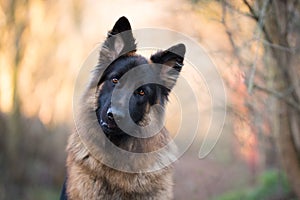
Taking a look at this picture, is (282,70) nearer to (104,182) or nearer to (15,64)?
(104,182)

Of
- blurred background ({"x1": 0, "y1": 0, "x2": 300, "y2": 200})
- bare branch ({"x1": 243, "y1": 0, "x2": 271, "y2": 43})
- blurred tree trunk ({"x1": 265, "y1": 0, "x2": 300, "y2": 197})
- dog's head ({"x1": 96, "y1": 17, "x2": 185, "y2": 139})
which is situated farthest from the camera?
blurred background ({"x1": 0, "y1": 0, "x2": 300, "y2": 200})

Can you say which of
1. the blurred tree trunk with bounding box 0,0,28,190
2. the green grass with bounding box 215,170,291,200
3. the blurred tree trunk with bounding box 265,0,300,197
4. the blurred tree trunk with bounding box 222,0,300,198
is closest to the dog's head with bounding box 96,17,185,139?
the blurred tree trunk with bounding box 222,0,300,198

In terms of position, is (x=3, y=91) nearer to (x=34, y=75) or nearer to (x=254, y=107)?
(x=34, y=75)

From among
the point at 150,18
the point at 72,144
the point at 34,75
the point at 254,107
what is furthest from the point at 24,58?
the point at 72,144

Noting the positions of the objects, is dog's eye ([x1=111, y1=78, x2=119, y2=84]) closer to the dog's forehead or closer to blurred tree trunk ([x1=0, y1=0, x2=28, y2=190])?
the dog's forehead

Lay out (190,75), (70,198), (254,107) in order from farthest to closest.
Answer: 1. (254,107)
2. (190,75)
3. (70,198)

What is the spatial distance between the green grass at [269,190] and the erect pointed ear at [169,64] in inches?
307

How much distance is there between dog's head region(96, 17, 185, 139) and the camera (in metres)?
5.88

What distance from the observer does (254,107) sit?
11.1 metres

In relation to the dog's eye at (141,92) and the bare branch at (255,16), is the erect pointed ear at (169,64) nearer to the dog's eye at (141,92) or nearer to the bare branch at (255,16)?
the dog's eye at (141,92)

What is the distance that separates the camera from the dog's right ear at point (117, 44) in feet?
19.9

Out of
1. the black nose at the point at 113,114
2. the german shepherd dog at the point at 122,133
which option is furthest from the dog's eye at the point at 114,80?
the black nose at the point at 113,114

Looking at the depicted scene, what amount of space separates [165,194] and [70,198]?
1096mm

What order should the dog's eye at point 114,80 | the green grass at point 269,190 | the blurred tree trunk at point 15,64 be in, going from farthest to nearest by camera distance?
1. the blurred tree trunk at point 15,64
2. the green grass at point 269,190
3. the dog's eye at point 114,80
